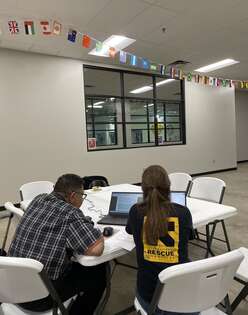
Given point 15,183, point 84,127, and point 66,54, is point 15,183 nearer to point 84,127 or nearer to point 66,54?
point 84,127

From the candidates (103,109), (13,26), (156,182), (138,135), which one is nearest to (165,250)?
(156,182)

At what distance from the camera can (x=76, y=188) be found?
5.48 ft

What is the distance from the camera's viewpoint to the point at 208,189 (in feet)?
9.72

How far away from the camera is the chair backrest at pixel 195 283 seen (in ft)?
3.41

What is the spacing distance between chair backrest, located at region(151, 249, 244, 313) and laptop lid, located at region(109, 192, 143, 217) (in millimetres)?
1040

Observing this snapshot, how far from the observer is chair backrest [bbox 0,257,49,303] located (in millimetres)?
1135

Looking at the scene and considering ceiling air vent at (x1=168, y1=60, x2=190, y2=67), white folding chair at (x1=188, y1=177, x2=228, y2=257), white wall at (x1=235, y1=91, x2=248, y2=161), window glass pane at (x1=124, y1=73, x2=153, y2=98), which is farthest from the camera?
white wall at (x1=235, y1=91, x2=248, y2=161)

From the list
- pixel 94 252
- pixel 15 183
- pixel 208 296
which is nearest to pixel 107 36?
pixel 15 183

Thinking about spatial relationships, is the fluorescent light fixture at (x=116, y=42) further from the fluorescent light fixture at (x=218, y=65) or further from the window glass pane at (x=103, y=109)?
the fluorescent light fixture at (x=218, y=65)

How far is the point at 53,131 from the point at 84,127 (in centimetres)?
73

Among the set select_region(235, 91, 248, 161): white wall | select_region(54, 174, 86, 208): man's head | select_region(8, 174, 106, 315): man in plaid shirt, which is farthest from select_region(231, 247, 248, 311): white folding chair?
select_region(235, 91, 248, 161): white wall

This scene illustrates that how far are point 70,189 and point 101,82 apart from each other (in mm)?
5491

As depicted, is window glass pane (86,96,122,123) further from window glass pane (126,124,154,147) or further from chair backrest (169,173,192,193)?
chair backrest (169,173,192,193)

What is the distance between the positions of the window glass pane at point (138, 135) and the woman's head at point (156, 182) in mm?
5223
